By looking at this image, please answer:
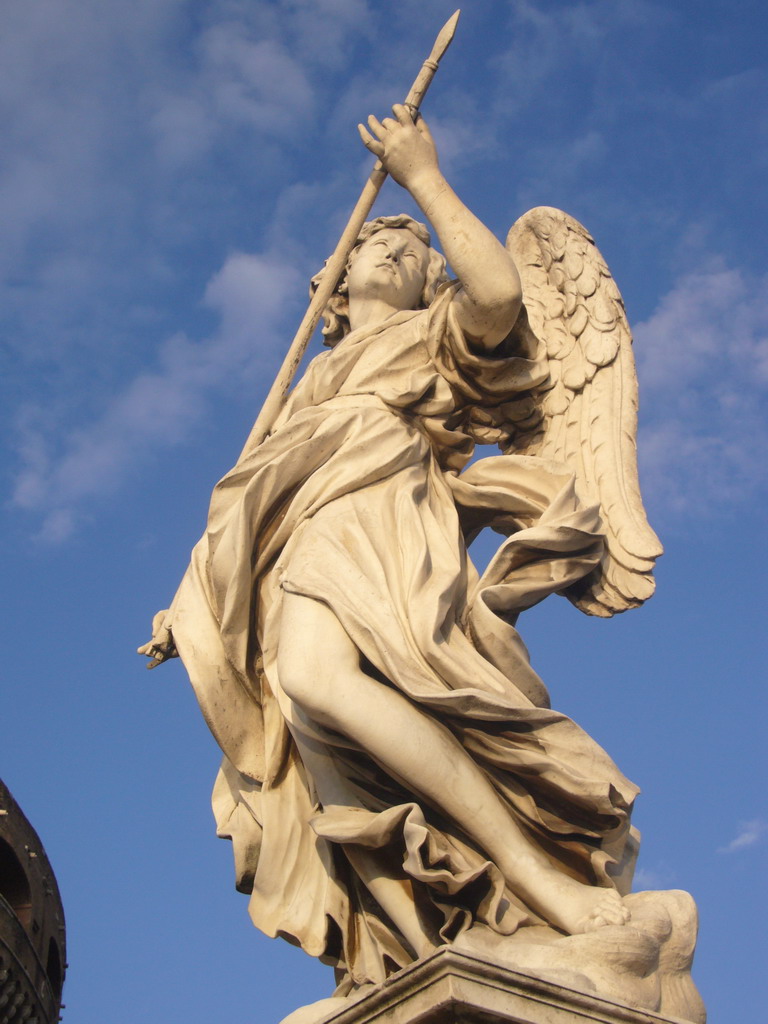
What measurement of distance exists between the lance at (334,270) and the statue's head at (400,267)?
108 millimetres

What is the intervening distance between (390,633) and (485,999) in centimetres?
164

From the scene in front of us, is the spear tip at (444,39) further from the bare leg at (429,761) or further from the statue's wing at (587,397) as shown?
the bare leg at (429,761)

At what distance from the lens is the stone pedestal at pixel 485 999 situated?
479cm

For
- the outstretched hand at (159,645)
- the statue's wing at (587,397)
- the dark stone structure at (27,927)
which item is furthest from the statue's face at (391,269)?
the dark stone structure at (27,927)

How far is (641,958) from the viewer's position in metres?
5.27

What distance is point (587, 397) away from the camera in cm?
726

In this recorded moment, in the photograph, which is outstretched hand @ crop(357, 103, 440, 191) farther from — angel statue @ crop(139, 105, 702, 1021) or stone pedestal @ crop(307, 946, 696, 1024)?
stone pedestal @ crop(307, 946, 696, 1024)

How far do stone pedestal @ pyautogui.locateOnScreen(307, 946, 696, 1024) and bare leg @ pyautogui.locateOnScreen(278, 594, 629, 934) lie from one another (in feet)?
2.41

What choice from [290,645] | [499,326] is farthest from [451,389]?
[290,645]

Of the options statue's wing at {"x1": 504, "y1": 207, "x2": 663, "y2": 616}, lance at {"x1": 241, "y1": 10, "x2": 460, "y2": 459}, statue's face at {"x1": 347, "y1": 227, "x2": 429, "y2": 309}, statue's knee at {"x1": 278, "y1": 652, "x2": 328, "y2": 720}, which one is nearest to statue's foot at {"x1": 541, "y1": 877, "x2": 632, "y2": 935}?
statue's knee at {"x1": 278, "y1": 652, "x2": 328, "y2": 720}

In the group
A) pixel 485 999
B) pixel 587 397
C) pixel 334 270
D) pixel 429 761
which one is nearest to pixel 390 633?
pixel 429 761

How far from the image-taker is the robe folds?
583cm

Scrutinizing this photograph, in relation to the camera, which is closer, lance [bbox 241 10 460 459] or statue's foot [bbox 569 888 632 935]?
statue's foot [bbox 569 888 632 935]

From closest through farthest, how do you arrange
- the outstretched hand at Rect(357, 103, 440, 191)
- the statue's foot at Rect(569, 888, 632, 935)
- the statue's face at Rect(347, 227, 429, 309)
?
the statue's foot at Rect(569, 888, 632, 935), the outstretched hand at Rect(357, 103, 440, 191), the statue's face at Rect(347, 227, 429, 309)
